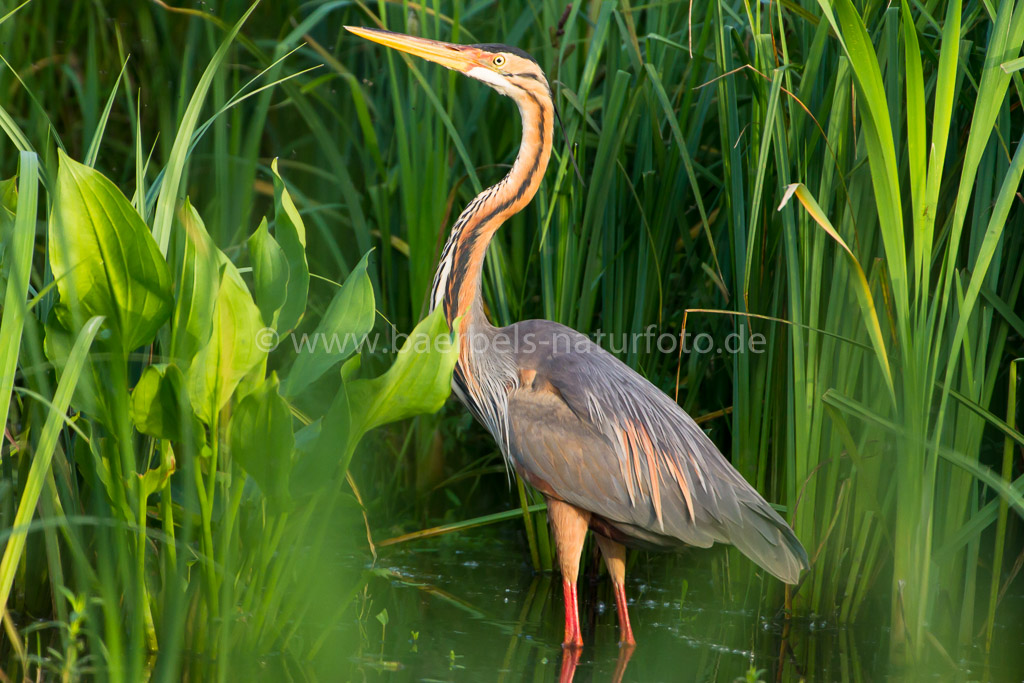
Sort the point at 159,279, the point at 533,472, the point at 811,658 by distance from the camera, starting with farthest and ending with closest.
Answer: the point at 533,472 → the point at 811,658 → the point at 159,279

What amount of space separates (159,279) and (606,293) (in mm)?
1752

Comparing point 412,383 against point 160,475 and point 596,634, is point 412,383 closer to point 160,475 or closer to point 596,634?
point 160,475

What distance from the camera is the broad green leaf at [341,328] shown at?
241 cm

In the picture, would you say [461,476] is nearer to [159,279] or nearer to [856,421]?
[856,421]

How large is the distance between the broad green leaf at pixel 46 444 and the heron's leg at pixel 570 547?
1.59 m

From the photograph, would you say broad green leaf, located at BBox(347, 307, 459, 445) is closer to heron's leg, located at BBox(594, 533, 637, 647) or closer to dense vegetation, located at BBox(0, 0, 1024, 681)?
dense vegetation, located at BBox(0, 0, 1024, 681)

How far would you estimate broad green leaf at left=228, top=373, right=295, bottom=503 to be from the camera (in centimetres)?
209

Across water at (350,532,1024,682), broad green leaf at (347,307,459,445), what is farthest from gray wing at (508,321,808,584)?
broad green leaf at (347,307,459,445)

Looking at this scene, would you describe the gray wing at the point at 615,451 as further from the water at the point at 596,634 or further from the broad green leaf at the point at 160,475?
the broad green leaf at the point at 160,475

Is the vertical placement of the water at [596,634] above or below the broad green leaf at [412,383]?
below

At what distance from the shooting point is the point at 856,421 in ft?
10.2

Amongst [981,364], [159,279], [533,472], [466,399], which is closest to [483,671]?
[533,472]

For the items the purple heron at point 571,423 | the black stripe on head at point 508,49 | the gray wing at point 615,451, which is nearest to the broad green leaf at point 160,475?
the purple heron at point 571,423

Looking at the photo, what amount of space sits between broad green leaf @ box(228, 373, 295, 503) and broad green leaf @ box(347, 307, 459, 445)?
0.17m
